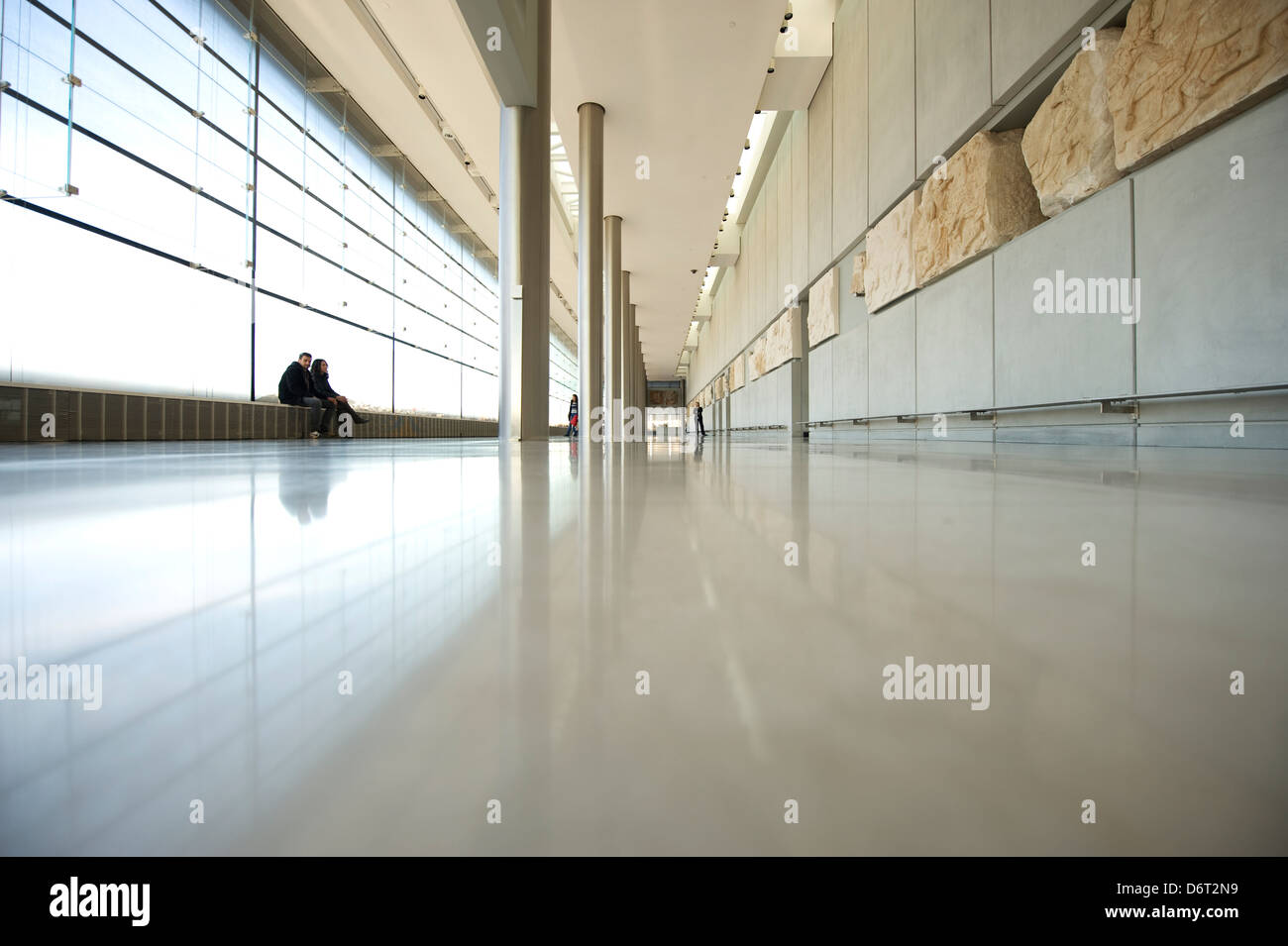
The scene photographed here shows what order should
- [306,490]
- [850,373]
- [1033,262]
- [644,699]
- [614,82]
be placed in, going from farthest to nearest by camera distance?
[614,82] → [850,373] → [1033,262] → [306,490] → [644,699]

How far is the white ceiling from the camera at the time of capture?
41.6 feet

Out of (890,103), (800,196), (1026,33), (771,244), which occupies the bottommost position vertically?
(1026,33)

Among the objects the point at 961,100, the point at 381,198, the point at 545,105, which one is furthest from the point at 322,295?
the point at 961,100

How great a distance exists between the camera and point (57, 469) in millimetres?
3100

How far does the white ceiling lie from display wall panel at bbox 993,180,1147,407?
27.5 ft

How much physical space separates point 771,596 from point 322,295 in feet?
57.9

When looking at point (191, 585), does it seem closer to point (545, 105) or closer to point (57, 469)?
point (57, 469)

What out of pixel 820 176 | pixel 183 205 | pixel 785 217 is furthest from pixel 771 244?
pixel 183 205

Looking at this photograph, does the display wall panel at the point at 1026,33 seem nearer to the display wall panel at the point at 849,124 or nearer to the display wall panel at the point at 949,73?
the display wall panel at the point at 949,73

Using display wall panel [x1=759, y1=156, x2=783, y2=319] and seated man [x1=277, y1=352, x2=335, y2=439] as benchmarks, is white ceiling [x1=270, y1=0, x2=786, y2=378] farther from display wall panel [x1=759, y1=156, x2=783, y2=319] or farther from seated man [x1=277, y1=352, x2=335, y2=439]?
seated man [x1=277, y1=352, x2=335, y2=439]

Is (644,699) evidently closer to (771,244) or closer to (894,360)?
(894,360)

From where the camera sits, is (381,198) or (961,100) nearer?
(961,100)

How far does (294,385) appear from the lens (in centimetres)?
1408

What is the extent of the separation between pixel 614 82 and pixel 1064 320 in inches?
458
